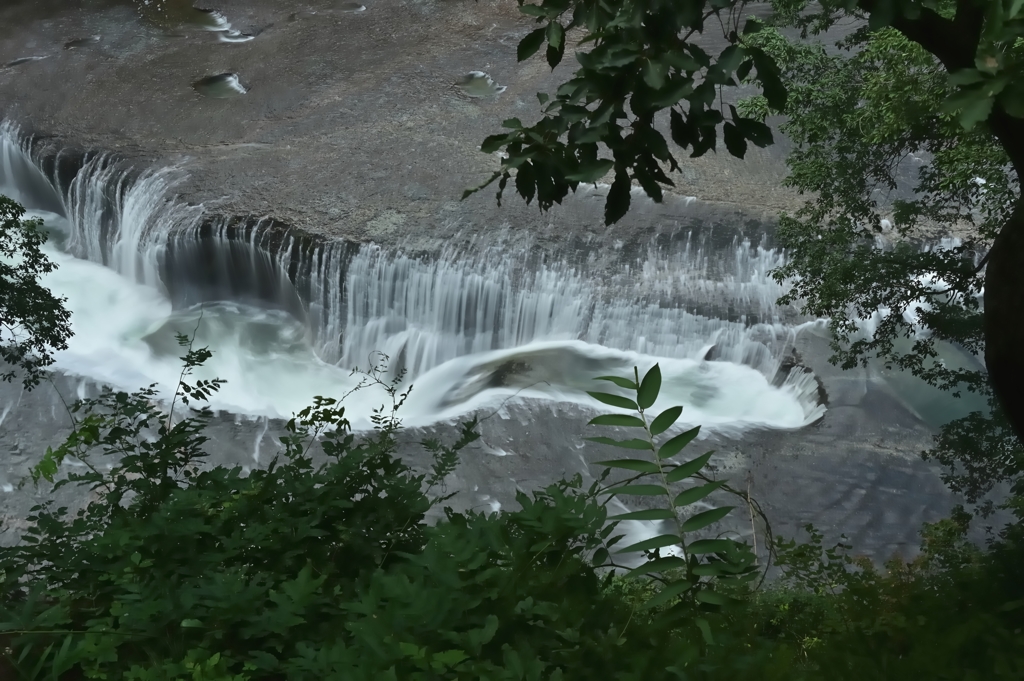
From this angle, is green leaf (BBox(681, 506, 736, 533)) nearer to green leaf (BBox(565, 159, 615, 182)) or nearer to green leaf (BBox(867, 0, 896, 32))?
green leaf (BBox(565, 159, 615, 182))

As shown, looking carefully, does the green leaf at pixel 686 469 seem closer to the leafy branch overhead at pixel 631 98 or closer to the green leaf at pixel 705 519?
the green leaf at pixel 705 519

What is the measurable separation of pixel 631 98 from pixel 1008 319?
1299mm

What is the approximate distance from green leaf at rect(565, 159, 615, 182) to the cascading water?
24.4 feet

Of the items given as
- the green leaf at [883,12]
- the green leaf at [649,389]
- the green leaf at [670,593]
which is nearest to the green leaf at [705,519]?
the green leaf at [670,593]

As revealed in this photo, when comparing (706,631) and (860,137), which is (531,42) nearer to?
(706,631)

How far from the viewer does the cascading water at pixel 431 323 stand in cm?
992

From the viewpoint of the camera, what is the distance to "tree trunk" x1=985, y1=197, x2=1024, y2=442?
101 inches

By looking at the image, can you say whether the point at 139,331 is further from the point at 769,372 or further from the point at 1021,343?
the point at 1021,343

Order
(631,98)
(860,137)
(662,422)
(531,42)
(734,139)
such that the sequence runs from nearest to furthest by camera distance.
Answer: (662,422), (631,98), (734,139), (531,42), (860,137)

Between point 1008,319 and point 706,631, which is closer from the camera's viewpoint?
point 706,631

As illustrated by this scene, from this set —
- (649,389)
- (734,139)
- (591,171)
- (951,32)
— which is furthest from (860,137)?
(649,389)

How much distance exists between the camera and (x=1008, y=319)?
258 centimetres

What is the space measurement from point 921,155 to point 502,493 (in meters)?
6.72

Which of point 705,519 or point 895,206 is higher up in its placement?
point 705,519
